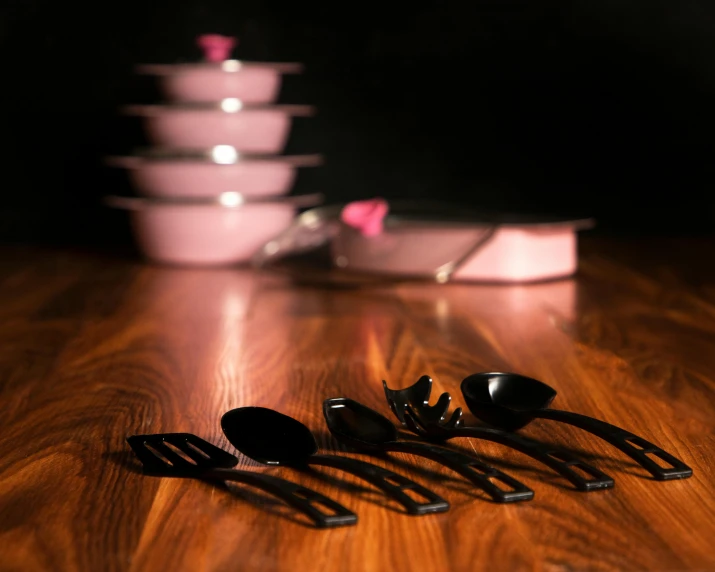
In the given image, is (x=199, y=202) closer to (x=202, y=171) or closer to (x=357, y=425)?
(x=202, y=171)

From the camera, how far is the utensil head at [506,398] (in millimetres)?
757

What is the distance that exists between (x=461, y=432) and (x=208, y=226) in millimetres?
1208

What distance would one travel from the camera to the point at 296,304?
4.82 ft

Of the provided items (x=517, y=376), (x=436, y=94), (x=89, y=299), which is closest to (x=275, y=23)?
(x=436, y=94)

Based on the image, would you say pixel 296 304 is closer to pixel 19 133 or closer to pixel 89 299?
pixel 89 299

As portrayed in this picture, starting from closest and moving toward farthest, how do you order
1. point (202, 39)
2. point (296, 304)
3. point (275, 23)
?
point (296, 304) → point (202, 39) → point (275, 23)

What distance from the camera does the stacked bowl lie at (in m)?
1.83

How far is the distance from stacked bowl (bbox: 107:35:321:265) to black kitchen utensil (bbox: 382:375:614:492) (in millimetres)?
1092

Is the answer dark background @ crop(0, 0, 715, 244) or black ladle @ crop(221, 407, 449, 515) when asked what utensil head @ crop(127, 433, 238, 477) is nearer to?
black ladle @ crop(221, 407, 449, 515)

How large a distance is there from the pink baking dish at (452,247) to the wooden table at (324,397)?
44 mm

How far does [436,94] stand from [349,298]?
931 mm

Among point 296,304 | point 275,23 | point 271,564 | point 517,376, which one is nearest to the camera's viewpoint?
point 271,564

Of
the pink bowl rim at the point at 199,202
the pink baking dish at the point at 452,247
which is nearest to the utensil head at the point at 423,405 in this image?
the pink baking dish at the point at 452,247

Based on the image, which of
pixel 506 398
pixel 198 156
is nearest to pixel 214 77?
pixel 198 156
